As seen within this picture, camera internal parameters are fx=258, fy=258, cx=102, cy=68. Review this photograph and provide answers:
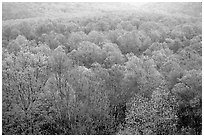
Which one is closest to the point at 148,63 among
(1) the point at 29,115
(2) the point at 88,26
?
(1) the point at 29,115

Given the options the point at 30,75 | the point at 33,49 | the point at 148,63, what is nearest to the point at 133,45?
the point at 148,63

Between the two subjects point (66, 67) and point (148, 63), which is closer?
point (148, 63)

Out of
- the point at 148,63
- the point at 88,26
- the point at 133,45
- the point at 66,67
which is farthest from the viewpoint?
the point at 88,26

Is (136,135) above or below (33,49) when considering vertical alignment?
below

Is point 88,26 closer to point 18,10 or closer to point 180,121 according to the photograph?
point 18,10

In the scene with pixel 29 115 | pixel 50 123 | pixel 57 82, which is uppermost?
pixel 57 82

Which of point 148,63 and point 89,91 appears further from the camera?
point 148,63

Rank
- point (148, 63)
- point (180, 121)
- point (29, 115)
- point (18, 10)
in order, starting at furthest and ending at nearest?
point (18, 10), point (148, 63), point (180, 121), point (29, 115)

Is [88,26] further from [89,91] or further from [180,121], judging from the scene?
[180,121]

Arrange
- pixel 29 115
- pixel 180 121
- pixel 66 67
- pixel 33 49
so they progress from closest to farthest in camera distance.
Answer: pixel 29 115 → pixel 180 121 → pixel 66 67 → pixel 33 49
